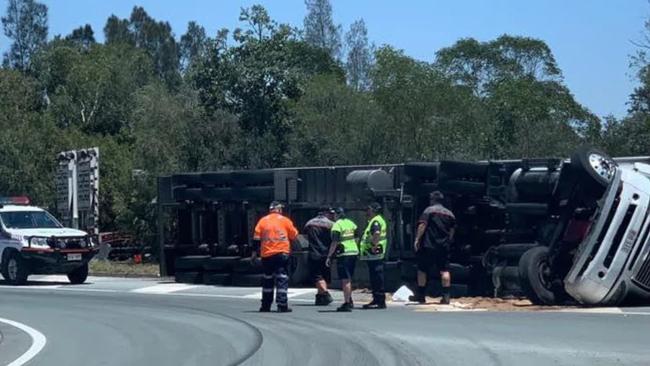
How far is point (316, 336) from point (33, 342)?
3.85 meters

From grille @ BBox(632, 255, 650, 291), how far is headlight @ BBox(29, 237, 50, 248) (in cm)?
1527

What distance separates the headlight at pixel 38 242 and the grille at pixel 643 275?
50.1 feet

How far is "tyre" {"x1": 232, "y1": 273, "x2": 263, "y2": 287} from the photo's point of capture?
25.2 metres

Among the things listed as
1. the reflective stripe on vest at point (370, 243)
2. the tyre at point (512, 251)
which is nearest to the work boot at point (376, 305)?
the reflective stripe on vest at point (370, 243)

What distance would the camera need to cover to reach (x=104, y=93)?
2640 inches

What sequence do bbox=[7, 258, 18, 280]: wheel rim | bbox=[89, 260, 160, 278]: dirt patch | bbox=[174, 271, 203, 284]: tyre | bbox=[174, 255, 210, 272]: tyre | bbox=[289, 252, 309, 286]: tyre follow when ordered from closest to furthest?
bbox=[289, 252, 309, 286]: tyre
bbox=[174, 255, 210, 272]: tyre
bbox=[174, 271, 203, 284]: tyre
bbox=[7, 258, 18, 280]: wheel rim
bbox=[89, 260, 160, 278]: dirt patch

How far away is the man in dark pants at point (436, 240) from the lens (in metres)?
19.1

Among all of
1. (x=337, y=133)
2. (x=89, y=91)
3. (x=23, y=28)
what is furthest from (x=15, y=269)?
(x=23, y=28)

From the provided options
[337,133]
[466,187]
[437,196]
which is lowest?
[437,196]

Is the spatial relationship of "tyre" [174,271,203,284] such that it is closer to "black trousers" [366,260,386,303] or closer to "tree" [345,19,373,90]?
"black trousers" [366,260,386,303]

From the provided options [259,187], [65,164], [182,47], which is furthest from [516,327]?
[182,47]

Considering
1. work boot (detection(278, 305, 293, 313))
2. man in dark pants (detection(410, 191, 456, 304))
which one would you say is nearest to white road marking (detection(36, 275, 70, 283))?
work boot (detection(278, 305, 293, 313))

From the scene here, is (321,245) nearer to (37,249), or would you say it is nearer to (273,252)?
(273,252)

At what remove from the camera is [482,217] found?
20578 millimetres
